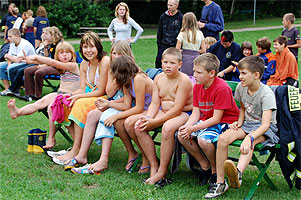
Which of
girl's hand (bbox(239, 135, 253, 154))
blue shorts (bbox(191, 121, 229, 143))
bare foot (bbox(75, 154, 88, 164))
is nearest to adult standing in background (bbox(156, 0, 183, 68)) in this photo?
bare foot (bbox(75, 154, 88, 164))

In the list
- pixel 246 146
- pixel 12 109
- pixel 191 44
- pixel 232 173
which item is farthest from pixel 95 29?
pixel 232 173

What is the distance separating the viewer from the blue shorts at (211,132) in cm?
435

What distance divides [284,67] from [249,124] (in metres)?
3.78

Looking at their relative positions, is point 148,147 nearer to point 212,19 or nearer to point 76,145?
point 76,145

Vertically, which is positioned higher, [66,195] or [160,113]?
[160,113]

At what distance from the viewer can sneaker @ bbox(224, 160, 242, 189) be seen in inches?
154

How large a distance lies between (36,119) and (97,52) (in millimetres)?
2456

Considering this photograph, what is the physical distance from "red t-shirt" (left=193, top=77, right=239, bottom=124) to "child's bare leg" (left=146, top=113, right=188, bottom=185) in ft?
0.88

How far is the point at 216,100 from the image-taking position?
450 centimetres

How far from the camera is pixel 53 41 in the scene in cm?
864

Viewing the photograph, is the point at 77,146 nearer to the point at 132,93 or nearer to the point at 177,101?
the point at 132,93

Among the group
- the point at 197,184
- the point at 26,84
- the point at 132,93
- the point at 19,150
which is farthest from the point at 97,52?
the point at 26,84

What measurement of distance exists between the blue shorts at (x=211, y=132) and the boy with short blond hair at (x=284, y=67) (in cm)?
357

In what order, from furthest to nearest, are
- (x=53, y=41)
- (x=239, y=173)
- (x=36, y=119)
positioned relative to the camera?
(x=53, y=41) < (x=36, y=119) < (x=239, y=173)
